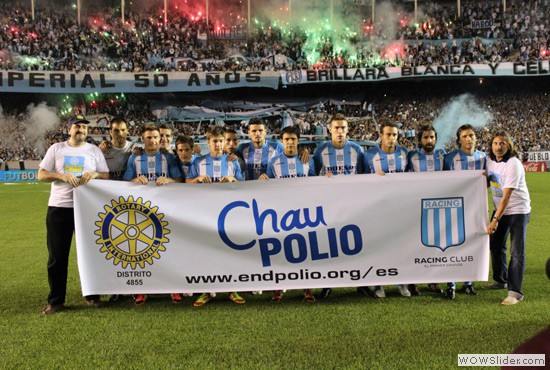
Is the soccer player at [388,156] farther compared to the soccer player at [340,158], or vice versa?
the soccer player at [340,158]

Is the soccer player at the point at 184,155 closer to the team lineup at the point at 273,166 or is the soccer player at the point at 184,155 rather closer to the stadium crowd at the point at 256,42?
the team lineup at the point at 273,166

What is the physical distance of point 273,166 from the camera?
5.29 m

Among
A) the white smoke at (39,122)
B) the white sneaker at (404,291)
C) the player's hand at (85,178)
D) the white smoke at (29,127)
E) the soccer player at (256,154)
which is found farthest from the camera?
the white smoke at (39,122)

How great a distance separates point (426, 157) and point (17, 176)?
2449 centimetres

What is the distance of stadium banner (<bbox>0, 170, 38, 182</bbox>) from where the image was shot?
80.6 ft

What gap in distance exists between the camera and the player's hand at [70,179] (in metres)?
4.64

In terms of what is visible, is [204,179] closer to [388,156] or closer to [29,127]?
[388,156]

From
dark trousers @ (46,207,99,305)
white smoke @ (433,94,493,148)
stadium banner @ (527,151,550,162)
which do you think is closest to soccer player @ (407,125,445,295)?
dark trousers @ (46,207,99,305)

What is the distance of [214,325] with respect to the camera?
4.21m

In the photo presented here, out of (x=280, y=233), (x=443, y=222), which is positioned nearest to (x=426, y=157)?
(x=443, y=222)

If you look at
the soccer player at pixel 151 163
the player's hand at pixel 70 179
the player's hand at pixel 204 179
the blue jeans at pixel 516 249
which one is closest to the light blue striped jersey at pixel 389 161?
the blue jeans at pixel 516 249

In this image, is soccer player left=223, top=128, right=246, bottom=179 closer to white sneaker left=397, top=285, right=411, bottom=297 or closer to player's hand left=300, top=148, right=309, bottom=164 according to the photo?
player's hand left=300, top=148, right=309, bottom=164

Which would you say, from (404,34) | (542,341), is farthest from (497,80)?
(542,341)

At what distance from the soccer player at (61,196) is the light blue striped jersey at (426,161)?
3334mm
